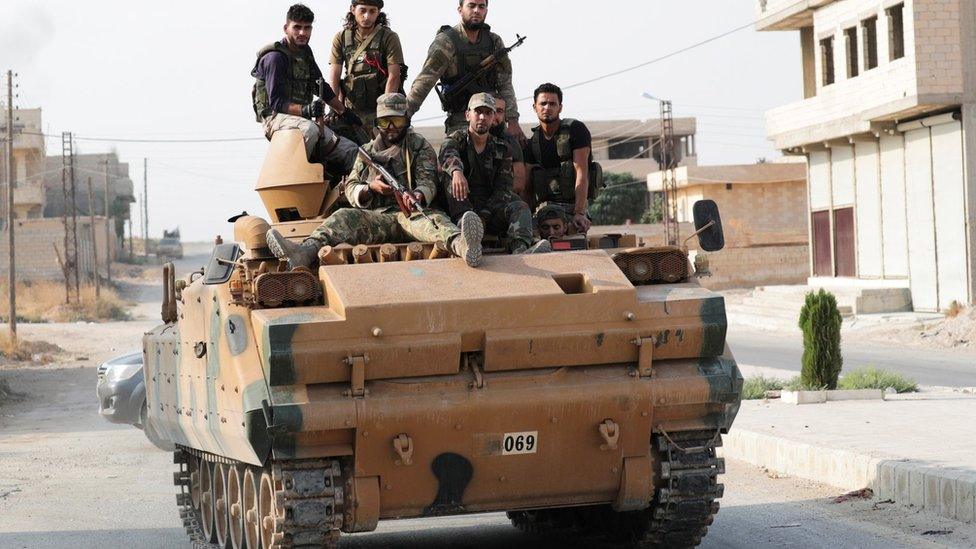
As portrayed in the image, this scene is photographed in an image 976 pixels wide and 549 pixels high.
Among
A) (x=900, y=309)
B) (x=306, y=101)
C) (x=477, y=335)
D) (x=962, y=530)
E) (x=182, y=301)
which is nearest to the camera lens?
(x=477, y=335)

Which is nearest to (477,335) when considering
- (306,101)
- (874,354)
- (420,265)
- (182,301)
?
(420,265)

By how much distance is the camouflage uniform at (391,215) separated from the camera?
8633mm

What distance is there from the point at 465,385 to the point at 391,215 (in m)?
1.63

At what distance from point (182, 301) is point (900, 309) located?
2573 centimetres

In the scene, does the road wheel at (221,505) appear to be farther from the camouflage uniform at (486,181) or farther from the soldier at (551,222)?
the soldier at (551,222)

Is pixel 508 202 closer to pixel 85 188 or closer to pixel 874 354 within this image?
pixel 874 354

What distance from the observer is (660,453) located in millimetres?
8203

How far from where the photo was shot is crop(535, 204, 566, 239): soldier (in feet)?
31.3

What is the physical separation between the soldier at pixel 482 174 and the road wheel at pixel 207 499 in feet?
8.77

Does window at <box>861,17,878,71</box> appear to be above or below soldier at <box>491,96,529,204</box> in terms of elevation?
above

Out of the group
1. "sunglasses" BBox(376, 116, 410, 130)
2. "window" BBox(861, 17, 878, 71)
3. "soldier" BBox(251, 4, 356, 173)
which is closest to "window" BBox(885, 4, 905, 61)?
"window" BBox(861, 17, 878, 71)

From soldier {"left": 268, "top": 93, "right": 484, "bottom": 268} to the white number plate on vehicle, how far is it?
45.6 inches

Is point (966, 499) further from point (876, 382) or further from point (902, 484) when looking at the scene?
point (876, 382)

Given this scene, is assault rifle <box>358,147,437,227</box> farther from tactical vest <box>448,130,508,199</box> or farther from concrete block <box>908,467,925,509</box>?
concrete block <box>908,467,925,509</box>
